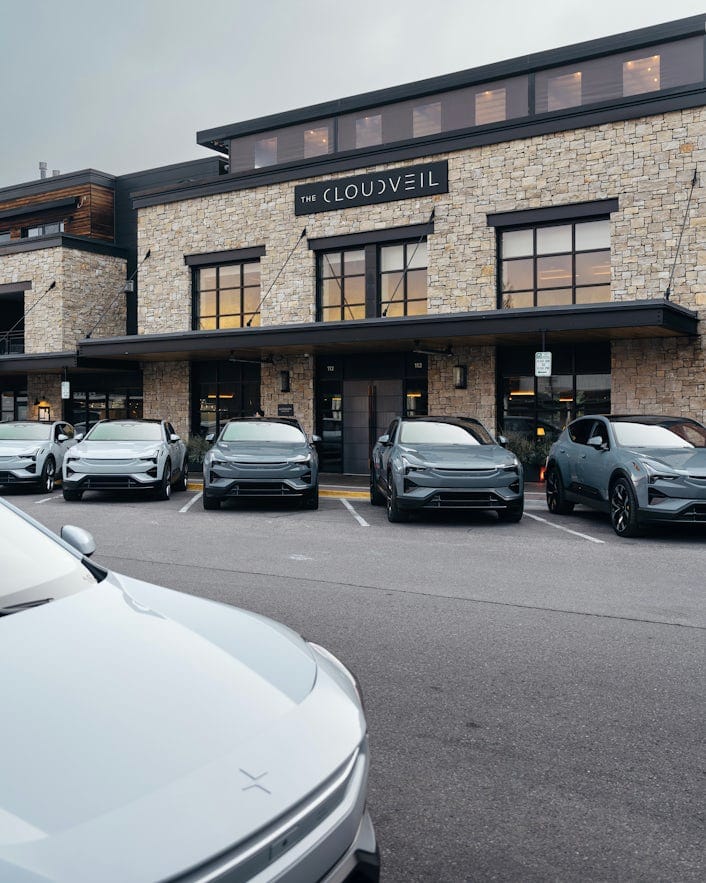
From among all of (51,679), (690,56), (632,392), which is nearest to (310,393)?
(632,392)

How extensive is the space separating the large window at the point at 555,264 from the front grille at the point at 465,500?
29.5 feet

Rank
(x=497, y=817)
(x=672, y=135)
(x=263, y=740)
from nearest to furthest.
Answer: (x=263, y=740), (x=497, y=817), (x=672, y=135)

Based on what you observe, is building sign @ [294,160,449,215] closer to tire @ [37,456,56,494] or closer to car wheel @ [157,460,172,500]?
car wheel @ [157,460,172,500]

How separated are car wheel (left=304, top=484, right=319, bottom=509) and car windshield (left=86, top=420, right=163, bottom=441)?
4.05 meters

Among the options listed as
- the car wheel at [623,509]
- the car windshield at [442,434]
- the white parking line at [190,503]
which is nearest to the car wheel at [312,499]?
the car windshield at [442,434]

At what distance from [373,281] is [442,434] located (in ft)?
30.7

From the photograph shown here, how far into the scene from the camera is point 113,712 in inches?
80.4

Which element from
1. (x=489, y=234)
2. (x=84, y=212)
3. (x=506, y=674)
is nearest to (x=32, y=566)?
(x=506, y=674)

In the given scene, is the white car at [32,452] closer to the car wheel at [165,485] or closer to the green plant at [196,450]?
the car wheel at [165,485]

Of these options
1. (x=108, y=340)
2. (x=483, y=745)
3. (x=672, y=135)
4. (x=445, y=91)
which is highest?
(x=445, y=91)

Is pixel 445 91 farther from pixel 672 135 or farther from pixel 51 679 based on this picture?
pixel 51 679

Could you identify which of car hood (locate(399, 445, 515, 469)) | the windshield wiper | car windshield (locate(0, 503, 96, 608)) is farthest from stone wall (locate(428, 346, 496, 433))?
the windshield wiper

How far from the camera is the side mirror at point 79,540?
3607 mm

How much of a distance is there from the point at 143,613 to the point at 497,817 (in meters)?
1.57
